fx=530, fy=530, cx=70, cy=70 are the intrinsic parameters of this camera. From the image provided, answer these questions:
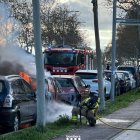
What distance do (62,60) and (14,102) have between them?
21.7 m

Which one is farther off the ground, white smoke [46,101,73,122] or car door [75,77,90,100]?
car door [75,77,90,100]

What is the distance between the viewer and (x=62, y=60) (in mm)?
35406

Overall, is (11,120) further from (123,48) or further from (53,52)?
(123,48)

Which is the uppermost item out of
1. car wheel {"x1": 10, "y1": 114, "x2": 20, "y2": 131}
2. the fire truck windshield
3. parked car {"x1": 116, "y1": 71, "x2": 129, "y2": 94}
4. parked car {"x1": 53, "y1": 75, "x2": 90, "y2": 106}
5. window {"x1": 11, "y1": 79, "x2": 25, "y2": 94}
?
the fire truck windshield

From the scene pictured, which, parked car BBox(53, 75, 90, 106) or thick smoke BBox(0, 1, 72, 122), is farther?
parked car BBox(53, 75, 90, 106)

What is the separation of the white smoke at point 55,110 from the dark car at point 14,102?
2.36 metres

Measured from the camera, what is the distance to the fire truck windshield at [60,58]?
35125 mm

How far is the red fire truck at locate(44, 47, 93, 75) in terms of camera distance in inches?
1368

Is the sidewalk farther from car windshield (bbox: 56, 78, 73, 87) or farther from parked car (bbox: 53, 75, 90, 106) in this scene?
car windshield (bbox: 56, 78, 73, 87)

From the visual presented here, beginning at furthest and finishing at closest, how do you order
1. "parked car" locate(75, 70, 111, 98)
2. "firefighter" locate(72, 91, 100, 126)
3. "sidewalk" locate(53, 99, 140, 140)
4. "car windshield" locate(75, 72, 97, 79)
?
"car windshield" locate(75, 72, 97, 79)
"parked car" locate(75, 70, 111, 98)
"firefighter" locate(72, 91, 100, 126)
"sidewalk" locate(53, 99, 140, 140)

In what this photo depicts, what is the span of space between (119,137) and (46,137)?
1969mm

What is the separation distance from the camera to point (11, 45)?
866 inches

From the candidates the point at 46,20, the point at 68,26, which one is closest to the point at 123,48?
the point at 68,26

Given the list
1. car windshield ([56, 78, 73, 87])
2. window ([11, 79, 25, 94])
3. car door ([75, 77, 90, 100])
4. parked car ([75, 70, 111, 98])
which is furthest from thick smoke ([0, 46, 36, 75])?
window ([11, 79, 25, 94])
